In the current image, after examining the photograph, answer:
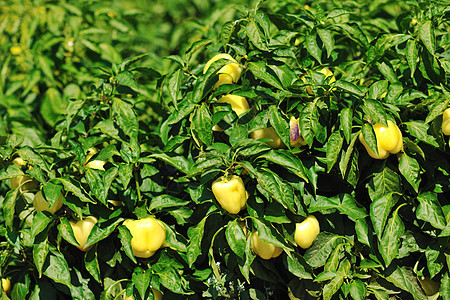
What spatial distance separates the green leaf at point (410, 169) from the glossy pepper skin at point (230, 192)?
0.70m

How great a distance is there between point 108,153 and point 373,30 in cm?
185

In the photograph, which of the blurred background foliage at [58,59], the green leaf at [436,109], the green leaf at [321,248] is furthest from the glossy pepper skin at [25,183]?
the green leaf at [436,109]

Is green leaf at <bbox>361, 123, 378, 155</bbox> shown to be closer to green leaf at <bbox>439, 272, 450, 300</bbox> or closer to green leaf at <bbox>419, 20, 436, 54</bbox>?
green leaf at <bbox>419, 20, 436, 54</bbox>

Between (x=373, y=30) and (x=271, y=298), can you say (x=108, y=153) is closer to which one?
(x=271, y=298)

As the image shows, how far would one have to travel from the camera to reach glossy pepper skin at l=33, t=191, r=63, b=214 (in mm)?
2307

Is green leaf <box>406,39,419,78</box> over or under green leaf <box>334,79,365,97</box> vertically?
over

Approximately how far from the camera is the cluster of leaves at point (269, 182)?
2158 millimetres

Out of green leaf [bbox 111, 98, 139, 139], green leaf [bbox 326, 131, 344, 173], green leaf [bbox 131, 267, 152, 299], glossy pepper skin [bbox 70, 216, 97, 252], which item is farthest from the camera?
green leaf [bbox 111, 98, 139, 139]

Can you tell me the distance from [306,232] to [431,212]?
534mm

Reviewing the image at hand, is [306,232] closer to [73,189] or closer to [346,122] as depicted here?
[346,122]

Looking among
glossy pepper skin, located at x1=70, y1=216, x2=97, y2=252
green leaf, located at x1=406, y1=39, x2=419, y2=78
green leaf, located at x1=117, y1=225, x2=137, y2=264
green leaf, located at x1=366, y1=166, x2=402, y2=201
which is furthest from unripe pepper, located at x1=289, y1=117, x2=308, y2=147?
glossy pepper skin, located at x1=70, y1=216, x2=97, y2=252

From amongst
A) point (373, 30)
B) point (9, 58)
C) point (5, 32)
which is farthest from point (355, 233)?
point (5, 32)

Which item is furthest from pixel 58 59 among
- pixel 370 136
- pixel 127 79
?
pixel 370 136

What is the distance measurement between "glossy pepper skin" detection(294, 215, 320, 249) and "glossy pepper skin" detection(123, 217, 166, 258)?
613 mm
